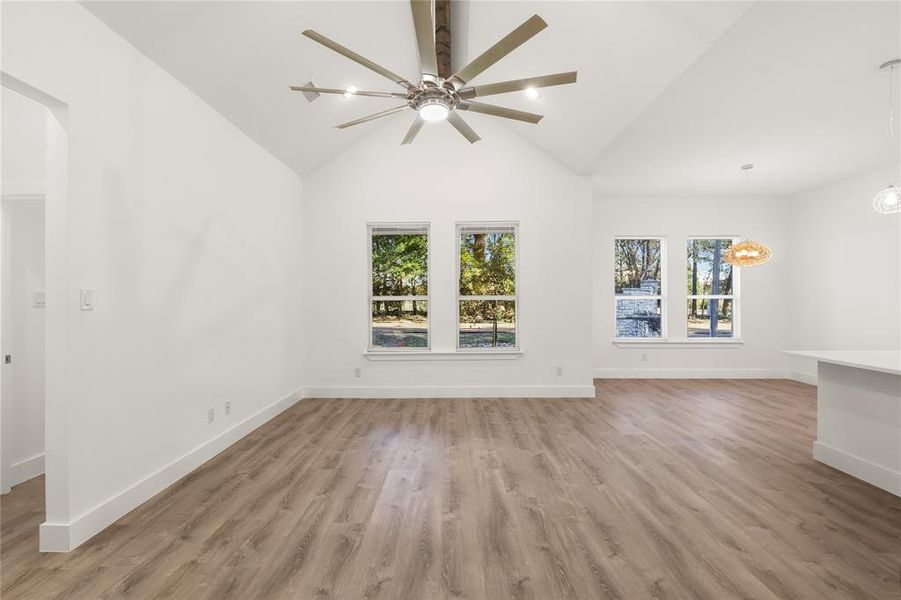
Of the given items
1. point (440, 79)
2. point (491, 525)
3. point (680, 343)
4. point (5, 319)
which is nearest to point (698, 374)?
point (680, 343)

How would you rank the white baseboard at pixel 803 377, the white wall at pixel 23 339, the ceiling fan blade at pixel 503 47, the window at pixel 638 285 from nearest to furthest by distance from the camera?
the ceiling fan blade at pixel 503 47 → the white wall at pixel 23 339 → the white baseboard at pixel 803 377 → the window at pixel 638 285

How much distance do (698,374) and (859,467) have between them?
12.8 ft

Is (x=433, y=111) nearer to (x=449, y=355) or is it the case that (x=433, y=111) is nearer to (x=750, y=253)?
(x=449, y=355)

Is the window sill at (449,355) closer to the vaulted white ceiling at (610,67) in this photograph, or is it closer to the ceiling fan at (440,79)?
the vaulted white ceiling at (610,67)

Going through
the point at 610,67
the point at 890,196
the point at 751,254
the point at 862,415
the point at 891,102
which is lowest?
the point at 862,415

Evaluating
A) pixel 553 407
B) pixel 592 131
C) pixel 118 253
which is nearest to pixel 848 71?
pixel 592 131

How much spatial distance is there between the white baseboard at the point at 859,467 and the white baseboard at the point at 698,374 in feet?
11.0

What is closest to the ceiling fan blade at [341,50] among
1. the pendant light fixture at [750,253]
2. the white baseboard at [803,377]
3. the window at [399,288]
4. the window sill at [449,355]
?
the window at [399,288]

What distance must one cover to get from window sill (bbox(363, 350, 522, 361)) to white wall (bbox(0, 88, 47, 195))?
138 inches

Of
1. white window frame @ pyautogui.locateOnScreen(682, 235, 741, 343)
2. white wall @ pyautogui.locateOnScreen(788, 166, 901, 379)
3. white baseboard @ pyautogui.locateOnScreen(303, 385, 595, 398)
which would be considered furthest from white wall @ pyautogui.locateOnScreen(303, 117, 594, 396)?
white wall @ pyautogui.locateOnScreen(788, 166, 901, 379)

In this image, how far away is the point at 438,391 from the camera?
528cm

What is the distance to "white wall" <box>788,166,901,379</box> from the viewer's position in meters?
5.02

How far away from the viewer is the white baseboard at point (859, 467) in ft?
8.54

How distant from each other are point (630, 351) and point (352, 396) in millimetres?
4524
